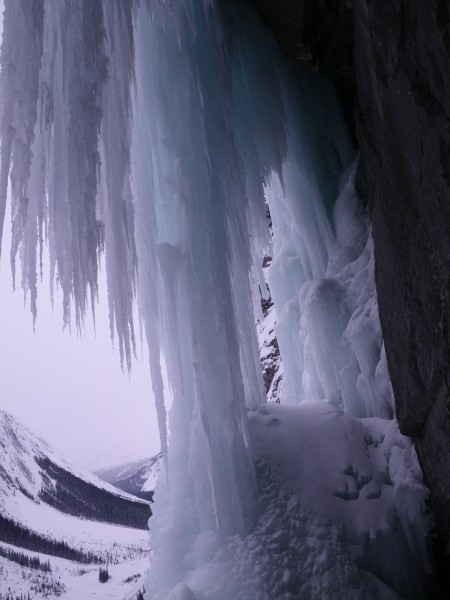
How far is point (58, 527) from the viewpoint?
1590 inches

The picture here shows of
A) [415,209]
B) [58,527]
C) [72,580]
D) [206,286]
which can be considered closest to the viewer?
[415,209]

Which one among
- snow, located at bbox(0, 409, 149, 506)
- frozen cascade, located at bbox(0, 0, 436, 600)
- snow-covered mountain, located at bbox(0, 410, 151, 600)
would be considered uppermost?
frozen cascade, located at bbox(0, 0, 436, 600)

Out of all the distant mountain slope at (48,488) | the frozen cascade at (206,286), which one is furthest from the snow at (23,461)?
the frozen cascade at (206,286)

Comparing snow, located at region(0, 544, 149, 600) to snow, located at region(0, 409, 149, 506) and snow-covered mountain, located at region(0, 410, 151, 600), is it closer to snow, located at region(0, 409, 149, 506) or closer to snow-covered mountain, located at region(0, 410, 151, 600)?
snow-covered mountain, located at region(0, 410, 151, 600)

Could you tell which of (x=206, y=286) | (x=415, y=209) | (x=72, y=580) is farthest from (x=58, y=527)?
(x=415, y=209)

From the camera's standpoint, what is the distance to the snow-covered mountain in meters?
25.3

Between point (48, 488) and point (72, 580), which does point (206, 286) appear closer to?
point (72, 580)

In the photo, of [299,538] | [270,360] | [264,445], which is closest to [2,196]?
[264,445]

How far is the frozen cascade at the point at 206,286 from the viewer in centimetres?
328

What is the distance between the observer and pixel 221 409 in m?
3.75

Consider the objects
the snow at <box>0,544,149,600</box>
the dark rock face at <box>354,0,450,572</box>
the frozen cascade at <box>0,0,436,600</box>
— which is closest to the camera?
the dark rock face at <box>354,0,450,572</box>

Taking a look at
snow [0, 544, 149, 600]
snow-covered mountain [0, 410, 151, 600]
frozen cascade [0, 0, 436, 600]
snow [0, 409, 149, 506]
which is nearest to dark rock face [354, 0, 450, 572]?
frozen cascade [0, 0, 436, 600]

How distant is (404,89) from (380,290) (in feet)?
6.53

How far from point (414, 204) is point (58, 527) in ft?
155
